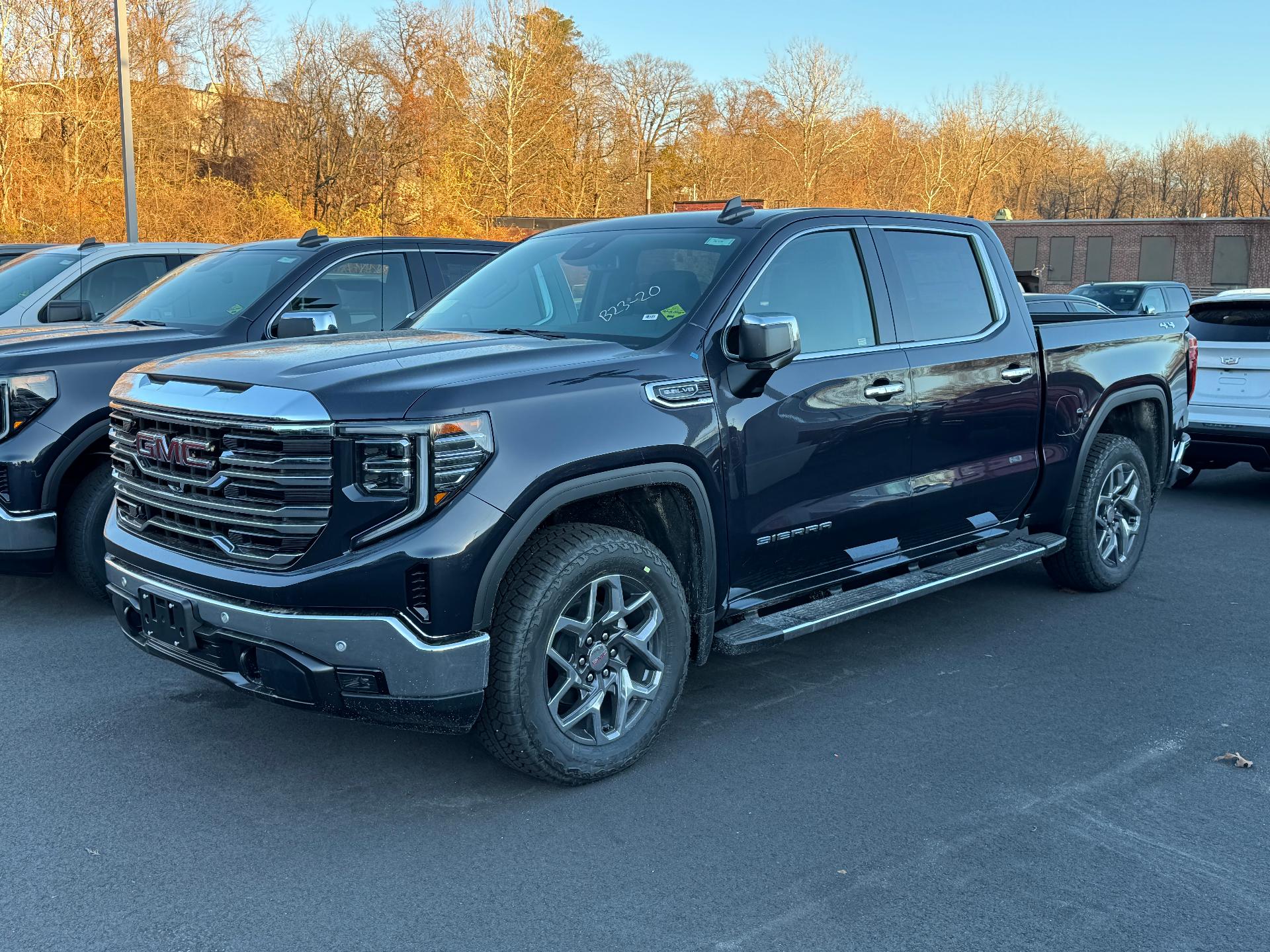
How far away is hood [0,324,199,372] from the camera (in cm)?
563

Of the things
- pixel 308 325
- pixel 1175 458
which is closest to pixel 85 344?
pixel 308 325

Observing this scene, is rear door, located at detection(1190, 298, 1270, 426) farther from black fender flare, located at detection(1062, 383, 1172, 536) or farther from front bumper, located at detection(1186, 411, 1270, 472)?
black fender flare, located at detection(1062, 383, 1172, 536)

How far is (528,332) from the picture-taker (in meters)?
4.66

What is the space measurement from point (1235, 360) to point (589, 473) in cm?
747

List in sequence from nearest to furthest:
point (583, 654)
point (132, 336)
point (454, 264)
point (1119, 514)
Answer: point (583, 654)
point (132, 336)
point (1119, 514)
point (454, 264)

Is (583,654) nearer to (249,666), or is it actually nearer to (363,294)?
(249,666)

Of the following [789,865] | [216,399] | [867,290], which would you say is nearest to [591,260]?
[867,290]

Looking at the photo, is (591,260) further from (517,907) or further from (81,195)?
(81,195)

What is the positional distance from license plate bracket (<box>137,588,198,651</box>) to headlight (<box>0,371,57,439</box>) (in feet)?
6.99

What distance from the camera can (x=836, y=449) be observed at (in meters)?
4.65

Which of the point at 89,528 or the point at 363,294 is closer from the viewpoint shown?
the point at 89,528

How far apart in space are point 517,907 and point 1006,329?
3.80m

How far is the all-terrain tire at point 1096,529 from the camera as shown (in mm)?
6293

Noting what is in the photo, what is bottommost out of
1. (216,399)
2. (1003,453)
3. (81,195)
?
(1003,453)
